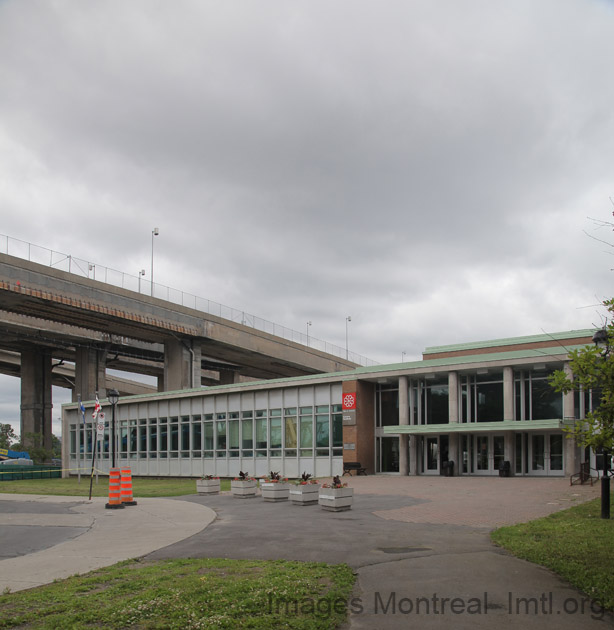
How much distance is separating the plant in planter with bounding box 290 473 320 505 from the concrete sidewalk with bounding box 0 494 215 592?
2742 millimetres

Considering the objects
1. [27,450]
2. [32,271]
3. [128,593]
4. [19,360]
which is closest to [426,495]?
[128,593]

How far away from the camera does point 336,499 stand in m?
18.1

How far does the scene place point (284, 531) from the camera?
1397cm

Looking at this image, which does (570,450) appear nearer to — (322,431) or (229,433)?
(322,431)

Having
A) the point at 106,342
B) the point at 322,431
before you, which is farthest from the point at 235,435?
the point at 106,342

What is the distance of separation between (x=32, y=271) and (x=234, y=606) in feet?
167

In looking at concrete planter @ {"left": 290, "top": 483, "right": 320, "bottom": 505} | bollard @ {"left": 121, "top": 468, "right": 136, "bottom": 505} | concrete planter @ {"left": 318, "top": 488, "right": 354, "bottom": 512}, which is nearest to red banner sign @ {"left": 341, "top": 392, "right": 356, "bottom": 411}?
concrete planter @ {"left": 290, "top": 483, "right": 320, "bottom": 505}

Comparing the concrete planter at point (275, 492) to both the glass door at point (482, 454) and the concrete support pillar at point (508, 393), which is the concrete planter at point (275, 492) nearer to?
the concrete support pillar at point (508, 393)

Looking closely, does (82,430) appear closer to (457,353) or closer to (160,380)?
(457,353)

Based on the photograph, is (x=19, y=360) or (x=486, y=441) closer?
(x=486, y=441)

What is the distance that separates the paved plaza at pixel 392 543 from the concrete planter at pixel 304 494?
1.50 feet

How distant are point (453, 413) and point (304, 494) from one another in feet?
48.4

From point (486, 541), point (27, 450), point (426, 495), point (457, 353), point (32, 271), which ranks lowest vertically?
point (27, 450)

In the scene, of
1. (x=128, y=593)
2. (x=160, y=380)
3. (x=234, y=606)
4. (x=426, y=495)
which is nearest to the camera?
(x=234, y=606)
